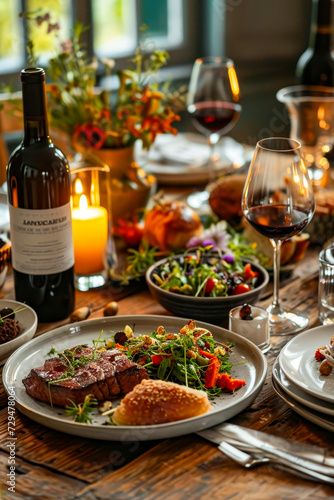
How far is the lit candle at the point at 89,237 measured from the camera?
1563mm

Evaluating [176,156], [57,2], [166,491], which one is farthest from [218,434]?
[57,2]

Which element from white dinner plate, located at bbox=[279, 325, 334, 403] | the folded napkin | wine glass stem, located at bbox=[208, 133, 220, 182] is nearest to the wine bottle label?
white dinner plate, located at bbox=[279, 325, 334, 403]

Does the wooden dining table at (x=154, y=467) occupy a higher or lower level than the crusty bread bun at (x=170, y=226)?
lower

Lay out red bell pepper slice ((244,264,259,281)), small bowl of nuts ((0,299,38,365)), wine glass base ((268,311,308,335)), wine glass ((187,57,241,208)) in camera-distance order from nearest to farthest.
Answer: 1. small bowl of nuts ((0,299,38,365))
2. wine glass base ((268,311,308,335))
3. red bell pepper slice ((244,264,259,281))
4. wine glass ((187,57,241,208))

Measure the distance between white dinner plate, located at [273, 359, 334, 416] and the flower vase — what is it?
34.0 inches

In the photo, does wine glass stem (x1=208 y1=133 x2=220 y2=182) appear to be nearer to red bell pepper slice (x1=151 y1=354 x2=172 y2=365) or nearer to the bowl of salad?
the bowl of salad

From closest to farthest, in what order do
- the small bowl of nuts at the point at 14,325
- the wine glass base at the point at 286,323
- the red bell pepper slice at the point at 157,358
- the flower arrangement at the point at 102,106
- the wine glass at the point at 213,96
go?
the red bell pepper slice at the point at 157,358
the small bowl of nuts at the point at 14,325
the wine glass base at the point at 286,323
the flower arrangement at the point at 102,106
the wine glass at the point at 213,96

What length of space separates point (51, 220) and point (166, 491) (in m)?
0.61

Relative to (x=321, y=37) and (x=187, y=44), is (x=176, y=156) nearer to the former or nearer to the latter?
(x=321, y=37)

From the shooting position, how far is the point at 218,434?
3.18 feet

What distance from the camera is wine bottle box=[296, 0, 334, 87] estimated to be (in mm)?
2174

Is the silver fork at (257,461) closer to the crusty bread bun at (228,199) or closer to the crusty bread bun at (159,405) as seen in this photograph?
the crusty bread bun at (159,405)

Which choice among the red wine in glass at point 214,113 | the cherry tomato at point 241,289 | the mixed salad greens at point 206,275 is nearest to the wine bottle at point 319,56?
the red wine in glass at point 214,113

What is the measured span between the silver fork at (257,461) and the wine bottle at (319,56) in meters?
1.63
